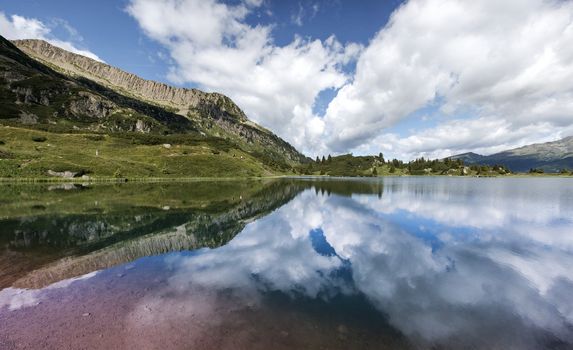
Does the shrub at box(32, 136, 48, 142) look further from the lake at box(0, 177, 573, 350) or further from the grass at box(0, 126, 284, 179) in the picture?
the lake at box(0, 177, 573, 350)

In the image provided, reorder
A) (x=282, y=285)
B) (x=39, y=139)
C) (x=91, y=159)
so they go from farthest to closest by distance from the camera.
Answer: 1. (x=39, y=139)
2. (x=91, y=159)
3. (x=282, y=285)

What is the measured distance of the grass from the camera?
12088 centimetres

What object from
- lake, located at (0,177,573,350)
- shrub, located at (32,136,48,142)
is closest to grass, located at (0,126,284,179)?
shrub, located at (32,136,48,142)

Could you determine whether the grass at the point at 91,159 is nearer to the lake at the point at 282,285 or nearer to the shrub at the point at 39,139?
the shrub at the point at 39,139

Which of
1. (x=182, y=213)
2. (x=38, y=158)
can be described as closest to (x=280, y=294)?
(x=182, y=213)

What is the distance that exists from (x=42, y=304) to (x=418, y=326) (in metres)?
20.6

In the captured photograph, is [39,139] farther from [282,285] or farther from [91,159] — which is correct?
[282,285]

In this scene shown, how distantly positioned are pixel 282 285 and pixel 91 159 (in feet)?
516

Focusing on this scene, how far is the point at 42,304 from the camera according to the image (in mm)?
16344

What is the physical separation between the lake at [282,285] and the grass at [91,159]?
3924 inches

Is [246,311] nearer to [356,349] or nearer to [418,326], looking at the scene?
[356,349]

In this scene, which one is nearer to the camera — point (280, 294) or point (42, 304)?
point (42, 304)

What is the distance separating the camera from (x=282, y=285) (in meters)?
20.6

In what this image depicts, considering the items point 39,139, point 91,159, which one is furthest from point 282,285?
point 39,139
